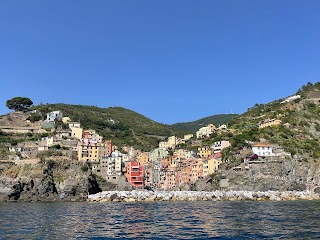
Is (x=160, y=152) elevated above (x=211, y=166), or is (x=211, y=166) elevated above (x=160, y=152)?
(x=160, y=152)

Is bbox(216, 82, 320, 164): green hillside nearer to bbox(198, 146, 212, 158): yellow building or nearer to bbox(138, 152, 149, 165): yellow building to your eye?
bbox(198, 146, 212, 158): yellow building

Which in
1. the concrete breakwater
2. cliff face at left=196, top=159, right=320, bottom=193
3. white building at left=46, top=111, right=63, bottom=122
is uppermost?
white building at left=46, top=111, right=63, bottom=122

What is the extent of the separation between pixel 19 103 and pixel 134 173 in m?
58.8

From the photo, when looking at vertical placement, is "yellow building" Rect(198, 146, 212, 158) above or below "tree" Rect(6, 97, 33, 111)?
below

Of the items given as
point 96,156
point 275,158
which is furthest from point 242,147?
point 96,156

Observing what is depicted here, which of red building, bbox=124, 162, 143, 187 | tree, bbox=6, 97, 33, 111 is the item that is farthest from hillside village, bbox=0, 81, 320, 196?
tree, bbox=6, 97, 33, 111

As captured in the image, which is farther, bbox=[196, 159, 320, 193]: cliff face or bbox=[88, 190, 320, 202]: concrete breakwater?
bbox=[196, 159, 320, 193]: cliff face

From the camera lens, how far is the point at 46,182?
244 ft

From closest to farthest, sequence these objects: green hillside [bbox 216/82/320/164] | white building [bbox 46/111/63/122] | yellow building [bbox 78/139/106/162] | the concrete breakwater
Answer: the concrete breakwater
green hillside [bbox 216/82/320/164]
yellow building [bbox 78/139/106/162]
white building [bbox 46/111/63/122]

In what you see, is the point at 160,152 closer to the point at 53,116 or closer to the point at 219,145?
the point at 219,145

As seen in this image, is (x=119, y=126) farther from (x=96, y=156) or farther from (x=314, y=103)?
(x=314, y=103)

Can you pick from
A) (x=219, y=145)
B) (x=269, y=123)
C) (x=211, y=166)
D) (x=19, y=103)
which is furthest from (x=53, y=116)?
(x=269, y=123)

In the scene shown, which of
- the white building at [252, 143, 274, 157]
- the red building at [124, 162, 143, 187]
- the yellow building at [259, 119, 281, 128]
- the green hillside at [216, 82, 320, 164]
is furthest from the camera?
the yellow building at [259, 119, 281, 128]

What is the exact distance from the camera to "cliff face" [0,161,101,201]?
71812 mm
